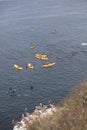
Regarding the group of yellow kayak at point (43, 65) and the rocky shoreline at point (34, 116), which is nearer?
the rocky shoreline at point (34, 116)

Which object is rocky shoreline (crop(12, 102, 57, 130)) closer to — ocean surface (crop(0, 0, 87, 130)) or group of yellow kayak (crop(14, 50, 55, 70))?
ocean surface (crop(0, 0, 87, 130))

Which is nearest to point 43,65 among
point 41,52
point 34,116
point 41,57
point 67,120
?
point 41,57

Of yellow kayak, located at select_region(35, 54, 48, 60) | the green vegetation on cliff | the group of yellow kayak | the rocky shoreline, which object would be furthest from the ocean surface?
the green vegetation on cliff

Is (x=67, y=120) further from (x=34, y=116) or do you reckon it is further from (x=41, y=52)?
(x=41, y=52)

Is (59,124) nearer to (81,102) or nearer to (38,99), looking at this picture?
(81,102)

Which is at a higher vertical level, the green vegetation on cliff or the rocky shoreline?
the green vegetation on cliff

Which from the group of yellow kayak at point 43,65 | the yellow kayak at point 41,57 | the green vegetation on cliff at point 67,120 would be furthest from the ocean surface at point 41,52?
the green vegetation on cliff at point 67,120

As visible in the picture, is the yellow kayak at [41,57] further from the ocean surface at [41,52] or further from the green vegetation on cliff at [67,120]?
the green vegetation on cliff at [67,120]

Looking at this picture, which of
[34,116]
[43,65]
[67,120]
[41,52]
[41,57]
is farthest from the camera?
[41,52]

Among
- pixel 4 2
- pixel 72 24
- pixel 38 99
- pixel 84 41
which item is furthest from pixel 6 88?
pixel 4 2
